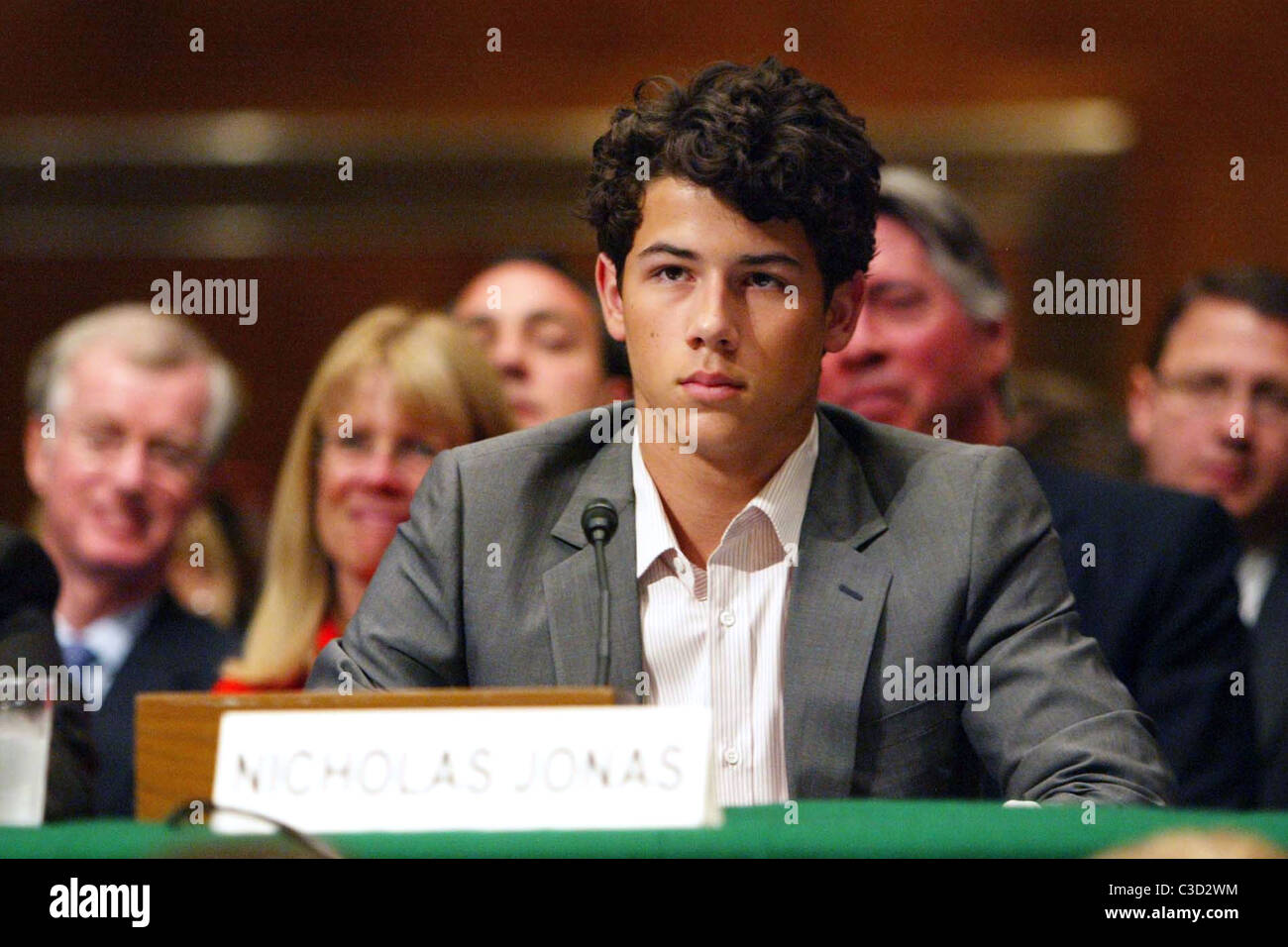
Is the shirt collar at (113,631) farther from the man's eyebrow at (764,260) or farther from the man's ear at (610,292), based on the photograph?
the man's eyebrow at (764,260)

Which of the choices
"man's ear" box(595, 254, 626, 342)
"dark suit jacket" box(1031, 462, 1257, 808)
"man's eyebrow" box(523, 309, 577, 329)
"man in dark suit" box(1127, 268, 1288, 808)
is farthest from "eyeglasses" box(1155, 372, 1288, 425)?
"man's ear" box(595, 254, 626, 342)

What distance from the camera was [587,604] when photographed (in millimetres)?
2197

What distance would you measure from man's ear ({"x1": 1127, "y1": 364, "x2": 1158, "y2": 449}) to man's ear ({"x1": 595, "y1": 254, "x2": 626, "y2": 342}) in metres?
1.58

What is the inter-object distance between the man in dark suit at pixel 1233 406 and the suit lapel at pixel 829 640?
1.46 m

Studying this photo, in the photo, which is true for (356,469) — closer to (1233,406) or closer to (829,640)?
(829,640)

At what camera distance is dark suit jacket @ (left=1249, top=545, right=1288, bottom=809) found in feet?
9.98

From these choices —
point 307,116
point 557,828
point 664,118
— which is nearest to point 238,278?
point 307,116

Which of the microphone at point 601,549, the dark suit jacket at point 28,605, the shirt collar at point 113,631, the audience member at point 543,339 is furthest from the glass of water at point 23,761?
the shirt collar at point 113,631

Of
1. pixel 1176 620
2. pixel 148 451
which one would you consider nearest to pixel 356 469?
pixel 148 451

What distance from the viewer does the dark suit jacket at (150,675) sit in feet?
10.6

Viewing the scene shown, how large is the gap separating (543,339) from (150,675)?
111cm

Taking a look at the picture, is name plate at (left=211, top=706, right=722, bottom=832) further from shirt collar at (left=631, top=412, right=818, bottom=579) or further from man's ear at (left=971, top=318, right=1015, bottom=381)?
man's ear at (left=971, top=318, right=1015, bottom=381)

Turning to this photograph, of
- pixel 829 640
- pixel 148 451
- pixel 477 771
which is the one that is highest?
pixel 148 451

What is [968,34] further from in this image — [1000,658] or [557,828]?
[557,828]
